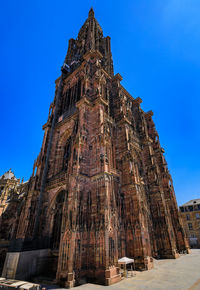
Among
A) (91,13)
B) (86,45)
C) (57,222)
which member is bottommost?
(57,222)

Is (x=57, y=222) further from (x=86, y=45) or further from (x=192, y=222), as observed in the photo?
(x=192, y=222)

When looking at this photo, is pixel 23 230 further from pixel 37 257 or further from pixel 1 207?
pixel 1 207

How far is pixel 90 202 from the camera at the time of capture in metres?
12.2

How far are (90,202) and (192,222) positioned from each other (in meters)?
38.5

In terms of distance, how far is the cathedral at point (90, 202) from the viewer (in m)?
10.4

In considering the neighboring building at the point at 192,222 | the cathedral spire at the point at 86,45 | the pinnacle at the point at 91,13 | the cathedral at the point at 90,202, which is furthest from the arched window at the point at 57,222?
the pinnacle at the point at 91,13

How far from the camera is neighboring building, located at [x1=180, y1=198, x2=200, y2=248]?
36844 mm

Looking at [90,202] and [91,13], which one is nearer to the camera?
[90,202]

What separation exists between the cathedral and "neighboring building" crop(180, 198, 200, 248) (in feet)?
69.9

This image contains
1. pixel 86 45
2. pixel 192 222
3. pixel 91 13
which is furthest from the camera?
pixel 192 222

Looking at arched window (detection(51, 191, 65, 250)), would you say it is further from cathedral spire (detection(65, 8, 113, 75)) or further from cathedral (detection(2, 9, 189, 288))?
cathedral spire (detection(65, 8, 113, 75))

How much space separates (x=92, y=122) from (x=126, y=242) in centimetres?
1185

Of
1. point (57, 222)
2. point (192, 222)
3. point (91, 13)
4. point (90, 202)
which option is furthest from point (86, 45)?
point (192, 222)

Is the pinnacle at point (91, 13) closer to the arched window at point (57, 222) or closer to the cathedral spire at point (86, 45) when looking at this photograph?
the cathedral spire at point (86, 45)
